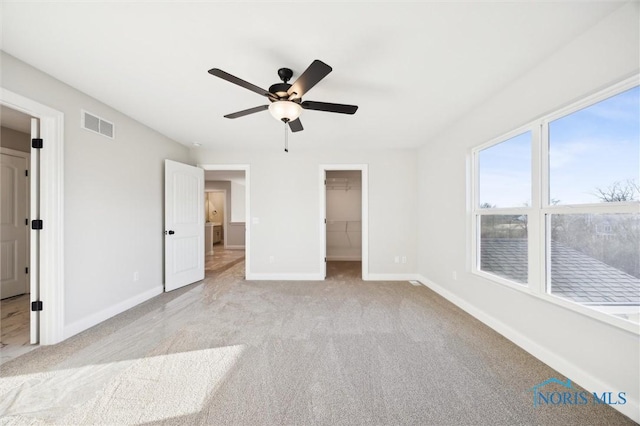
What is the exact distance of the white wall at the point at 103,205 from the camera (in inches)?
89.0

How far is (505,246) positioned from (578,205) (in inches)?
32.9

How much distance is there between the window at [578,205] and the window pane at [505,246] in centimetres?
1

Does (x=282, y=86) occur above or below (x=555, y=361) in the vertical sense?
above

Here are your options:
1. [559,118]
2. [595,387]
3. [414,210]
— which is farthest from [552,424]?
[414,210]

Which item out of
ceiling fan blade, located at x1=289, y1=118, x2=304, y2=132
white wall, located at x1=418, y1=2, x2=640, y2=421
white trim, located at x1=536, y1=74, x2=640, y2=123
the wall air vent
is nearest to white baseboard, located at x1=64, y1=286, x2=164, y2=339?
the wall air vent

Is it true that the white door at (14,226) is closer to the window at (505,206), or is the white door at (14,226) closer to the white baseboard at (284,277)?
the white baseboard at (284,277)

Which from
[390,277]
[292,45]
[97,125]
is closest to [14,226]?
[97,125]

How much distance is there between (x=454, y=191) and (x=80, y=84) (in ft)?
14.2

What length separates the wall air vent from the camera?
2441mm

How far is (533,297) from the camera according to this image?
2002 millimetres

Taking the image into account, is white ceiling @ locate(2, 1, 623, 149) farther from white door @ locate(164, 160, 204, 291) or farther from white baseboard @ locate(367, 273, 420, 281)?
white baseboard @ locate(367, 273, 420, 281)

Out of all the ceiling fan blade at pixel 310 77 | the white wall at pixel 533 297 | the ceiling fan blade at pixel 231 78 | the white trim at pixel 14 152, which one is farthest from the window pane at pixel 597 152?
the white trim at pixel 14 152

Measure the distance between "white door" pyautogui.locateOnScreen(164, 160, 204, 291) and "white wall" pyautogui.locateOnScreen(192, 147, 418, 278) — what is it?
66cm

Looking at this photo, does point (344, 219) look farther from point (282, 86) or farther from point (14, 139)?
point (14, 139)
